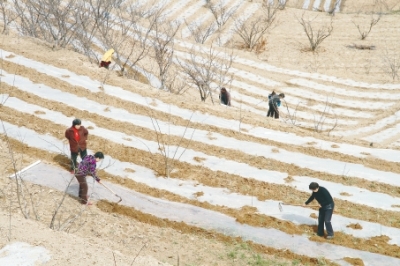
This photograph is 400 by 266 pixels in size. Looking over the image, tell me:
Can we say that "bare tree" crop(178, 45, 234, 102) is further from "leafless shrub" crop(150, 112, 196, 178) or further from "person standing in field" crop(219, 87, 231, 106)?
"leafless shrub" crop(150, 112, 196, 178)

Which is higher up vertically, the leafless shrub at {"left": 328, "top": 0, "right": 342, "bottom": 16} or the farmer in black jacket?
the leafless shrub at {"left": 328, "top": 0, "right": 342, "bottom": 16}

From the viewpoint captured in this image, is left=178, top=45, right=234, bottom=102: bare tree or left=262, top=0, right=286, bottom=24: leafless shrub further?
left=262, top=0, right=286, bottom=24: leafless shrub

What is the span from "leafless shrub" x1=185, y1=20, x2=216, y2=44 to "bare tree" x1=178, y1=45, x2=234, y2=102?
338 centimetres

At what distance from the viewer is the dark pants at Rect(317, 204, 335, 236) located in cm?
914

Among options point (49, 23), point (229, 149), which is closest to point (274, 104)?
point (229, 149)

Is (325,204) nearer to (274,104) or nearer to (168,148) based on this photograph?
(168,148)

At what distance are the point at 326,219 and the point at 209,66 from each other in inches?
448

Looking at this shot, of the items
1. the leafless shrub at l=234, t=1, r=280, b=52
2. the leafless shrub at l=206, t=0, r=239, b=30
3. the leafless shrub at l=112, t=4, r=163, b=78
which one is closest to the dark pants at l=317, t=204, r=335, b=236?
the leafless shrub at l=112, t=4, r=163, b=78

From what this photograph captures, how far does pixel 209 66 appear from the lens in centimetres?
1938

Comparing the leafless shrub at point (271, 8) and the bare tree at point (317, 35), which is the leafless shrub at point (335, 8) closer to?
the bare tree at point (317, 35)

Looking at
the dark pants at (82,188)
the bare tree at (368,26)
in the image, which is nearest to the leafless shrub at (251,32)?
the bare tree at (368,26)

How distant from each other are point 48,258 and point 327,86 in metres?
17.0

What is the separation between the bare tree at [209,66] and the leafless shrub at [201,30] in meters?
3.38

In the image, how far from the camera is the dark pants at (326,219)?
9.14m
